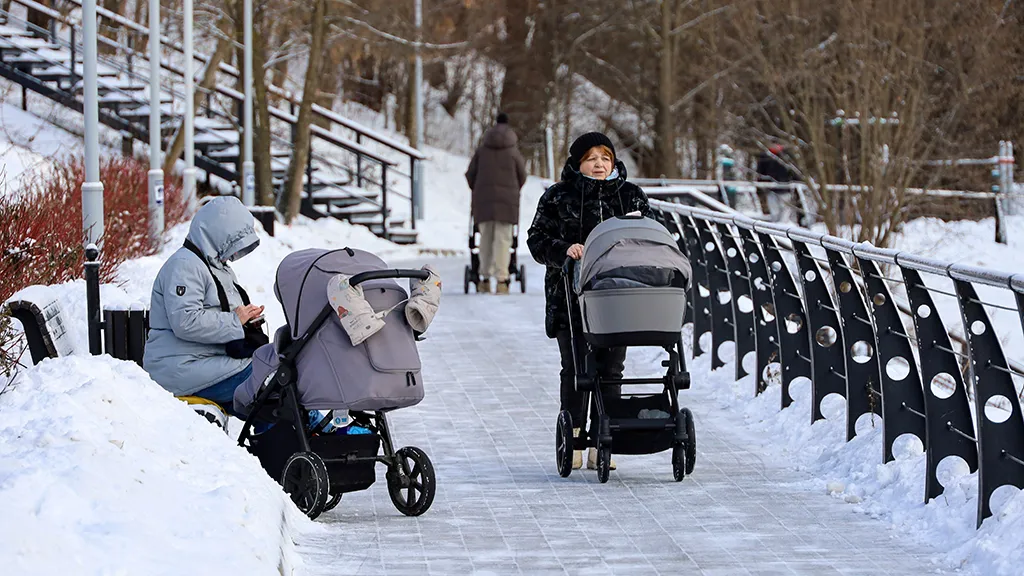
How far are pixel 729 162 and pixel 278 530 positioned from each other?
1098 inches

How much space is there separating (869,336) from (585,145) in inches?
71.2

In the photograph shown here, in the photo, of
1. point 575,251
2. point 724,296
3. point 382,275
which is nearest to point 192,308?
point 382,275

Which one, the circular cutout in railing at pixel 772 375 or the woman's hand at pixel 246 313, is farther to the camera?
the circular cutout in railing at pixel 772 375

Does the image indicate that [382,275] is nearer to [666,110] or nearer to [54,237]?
[54,237]

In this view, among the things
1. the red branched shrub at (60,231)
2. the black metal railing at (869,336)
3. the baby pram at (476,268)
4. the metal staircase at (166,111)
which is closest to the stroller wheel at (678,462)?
the black metal railing at (869,336)

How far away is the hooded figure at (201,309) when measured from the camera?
25.9ft

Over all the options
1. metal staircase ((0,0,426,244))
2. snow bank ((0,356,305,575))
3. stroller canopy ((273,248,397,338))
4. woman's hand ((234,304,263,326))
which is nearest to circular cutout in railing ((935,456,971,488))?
stroller canopy ((273,248,397,338))

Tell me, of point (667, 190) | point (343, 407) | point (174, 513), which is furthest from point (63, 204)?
point (667, 190)

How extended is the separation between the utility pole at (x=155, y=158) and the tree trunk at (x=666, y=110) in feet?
68.3

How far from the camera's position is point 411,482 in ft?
24.0

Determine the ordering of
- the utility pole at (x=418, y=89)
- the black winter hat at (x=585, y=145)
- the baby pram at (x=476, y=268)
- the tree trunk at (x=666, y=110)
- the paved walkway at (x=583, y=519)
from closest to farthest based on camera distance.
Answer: the paved walkway at (x=583, y=519), the black winter hat at (x=585, y=145), the baby pram at (x=476, y=268), the utility pole at (x=418, y=89), the tree trunk at (x=666, y=110)

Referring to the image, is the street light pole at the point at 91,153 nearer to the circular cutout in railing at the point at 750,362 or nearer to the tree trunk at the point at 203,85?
the circular cutout in railing at the point at 750,362

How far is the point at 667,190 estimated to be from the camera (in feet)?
78.1

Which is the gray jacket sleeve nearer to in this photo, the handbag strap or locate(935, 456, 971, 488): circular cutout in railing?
the handbag strap
